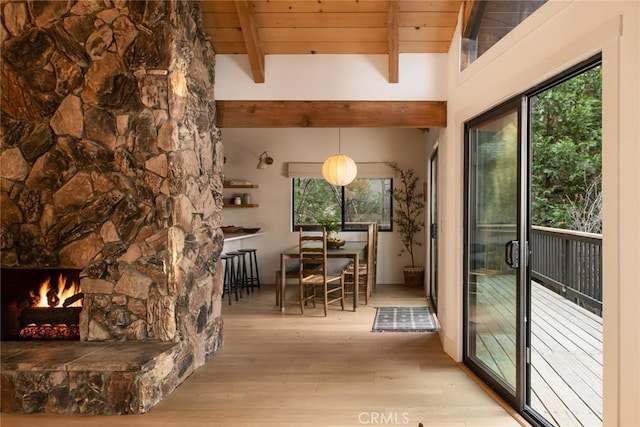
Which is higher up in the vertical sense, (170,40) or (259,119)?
(170,40)

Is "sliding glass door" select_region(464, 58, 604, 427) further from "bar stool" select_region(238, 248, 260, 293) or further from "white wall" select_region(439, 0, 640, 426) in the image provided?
"bar stool" select_region(238, 248, 260, 293)

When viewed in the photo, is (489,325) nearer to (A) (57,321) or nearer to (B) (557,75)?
(B) (557,75)

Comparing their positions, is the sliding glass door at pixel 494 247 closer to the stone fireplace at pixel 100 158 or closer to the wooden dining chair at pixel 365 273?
the wooden dining chair at pixel 365 273

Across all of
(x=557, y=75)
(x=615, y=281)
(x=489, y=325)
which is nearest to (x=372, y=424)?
(x=489, y=325)

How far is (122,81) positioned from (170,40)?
48 cm

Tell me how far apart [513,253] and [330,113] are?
2.14m

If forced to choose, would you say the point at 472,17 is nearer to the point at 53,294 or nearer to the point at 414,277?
the point at 53,294

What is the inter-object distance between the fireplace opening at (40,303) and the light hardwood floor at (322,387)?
76 centimetres

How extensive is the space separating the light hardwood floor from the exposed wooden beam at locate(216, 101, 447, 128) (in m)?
2.13

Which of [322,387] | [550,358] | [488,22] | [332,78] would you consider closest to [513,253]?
[550,358]

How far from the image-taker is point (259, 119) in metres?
4.05

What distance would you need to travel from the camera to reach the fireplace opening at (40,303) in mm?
3291

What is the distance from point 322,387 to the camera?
10.2 feet

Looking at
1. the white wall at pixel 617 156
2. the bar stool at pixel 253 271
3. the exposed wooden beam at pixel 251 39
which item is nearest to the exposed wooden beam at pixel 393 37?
the exposed wooden beam at pixel 251 39
